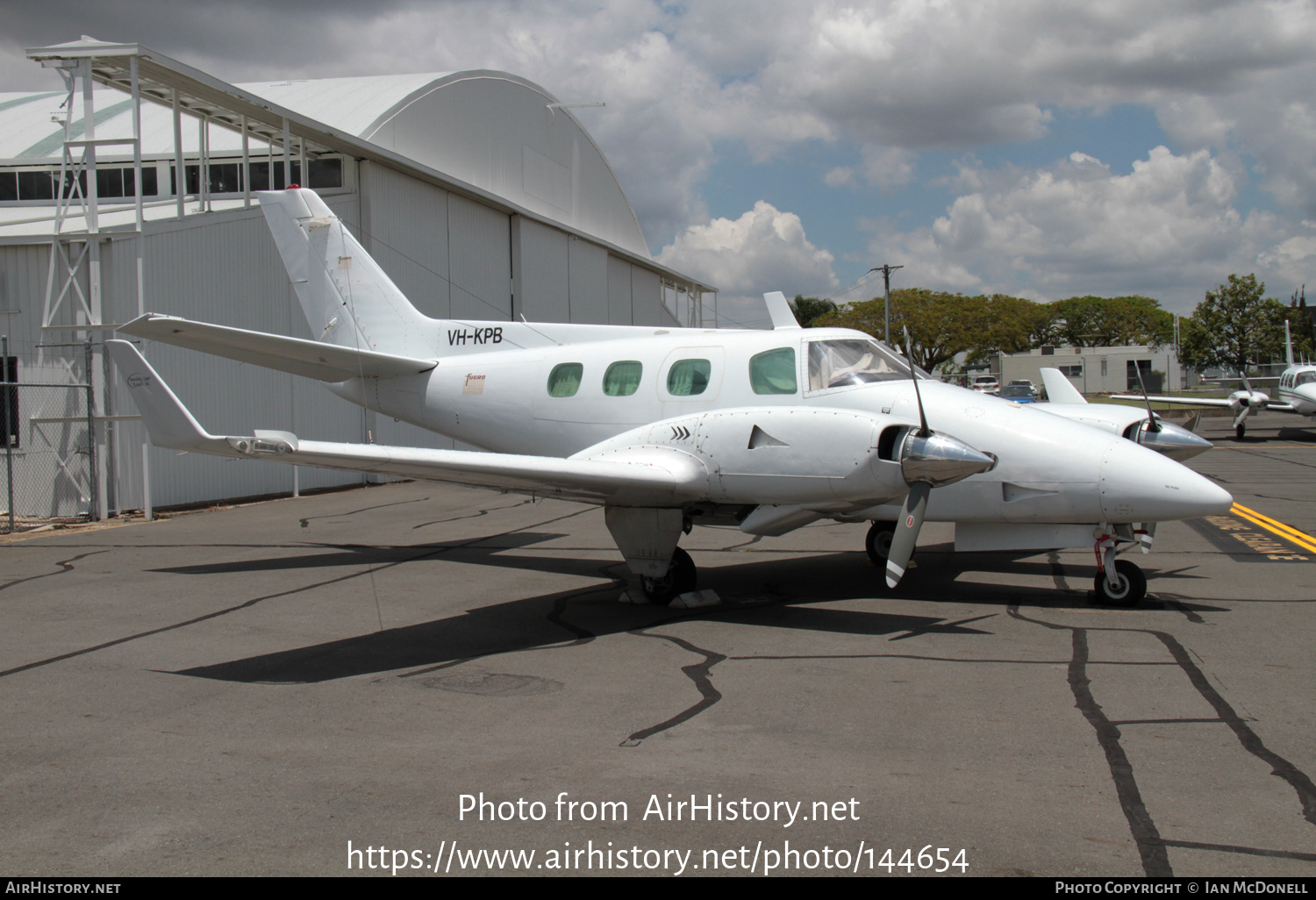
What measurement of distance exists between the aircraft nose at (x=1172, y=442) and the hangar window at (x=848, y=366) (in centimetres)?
321

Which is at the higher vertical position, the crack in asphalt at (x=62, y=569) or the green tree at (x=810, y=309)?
the green tree at (x=810, y=309)

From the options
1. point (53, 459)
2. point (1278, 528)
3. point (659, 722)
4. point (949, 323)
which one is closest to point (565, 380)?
point (659, 722)

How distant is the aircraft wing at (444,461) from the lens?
7.23m

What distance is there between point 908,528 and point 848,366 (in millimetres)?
2046

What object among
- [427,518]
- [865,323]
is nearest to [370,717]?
[427,518]

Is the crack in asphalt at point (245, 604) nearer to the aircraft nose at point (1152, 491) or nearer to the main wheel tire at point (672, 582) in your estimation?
the main wheel tire at point (672, 582)

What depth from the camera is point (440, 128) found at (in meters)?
28.9

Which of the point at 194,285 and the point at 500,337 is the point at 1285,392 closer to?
the point at 500,337

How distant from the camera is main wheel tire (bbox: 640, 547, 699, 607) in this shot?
9562mm

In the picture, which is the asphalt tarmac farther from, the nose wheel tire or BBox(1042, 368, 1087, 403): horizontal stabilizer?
BBox(1042, 368, 1087, 403): horizontal stabilizer


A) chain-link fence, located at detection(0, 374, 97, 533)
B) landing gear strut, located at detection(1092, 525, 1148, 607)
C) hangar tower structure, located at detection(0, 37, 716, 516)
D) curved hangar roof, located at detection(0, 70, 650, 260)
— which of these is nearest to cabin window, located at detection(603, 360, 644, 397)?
hangar tower structure, located at detection(0, 37, 716, 516)

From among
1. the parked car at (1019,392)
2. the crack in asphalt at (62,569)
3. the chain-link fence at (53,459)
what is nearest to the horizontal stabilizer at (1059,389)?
the crack in asphalt at (62,569)
